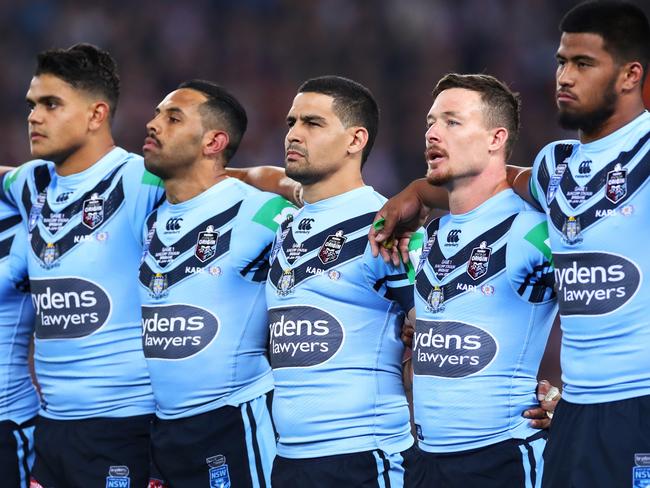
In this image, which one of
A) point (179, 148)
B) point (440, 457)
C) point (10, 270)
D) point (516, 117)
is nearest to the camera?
point (440, 457)

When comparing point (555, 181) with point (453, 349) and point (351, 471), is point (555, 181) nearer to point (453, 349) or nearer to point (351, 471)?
point (453, 349)

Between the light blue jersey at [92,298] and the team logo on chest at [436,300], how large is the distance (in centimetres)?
171

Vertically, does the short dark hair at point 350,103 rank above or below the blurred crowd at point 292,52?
below

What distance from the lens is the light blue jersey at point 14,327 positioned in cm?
648

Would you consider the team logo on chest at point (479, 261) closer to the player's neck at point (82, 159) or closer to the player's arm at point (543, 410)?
the player's arm at point (543, 410)

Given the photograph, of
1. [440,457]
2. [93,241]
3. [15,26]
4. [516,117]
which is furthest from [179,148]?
[15,26]

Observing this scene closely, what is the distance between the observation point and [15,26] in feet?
47.3

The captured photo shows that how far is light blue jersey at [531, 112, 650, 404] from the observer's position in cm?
444

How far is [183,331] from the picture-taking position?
5.72m

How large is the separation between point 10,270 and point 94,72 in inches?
46.4

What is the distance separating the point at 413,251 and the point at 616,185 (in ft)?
3.76

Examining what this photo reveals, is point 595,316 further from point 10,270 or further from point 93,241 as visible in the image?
point 10,270

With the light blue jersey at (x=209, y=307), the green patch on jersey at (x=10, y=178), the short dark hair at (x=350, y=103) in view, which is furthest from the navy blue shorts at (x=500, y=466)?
the green patch on jersey at (x=10, y=178)

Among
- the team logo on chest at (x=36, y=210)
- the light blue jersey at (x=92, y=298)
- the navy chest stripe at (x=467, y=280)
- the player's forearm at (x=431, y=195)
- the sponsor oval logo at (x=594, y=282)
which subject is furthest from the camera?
the team logo on chest at (x=36, y=210)
